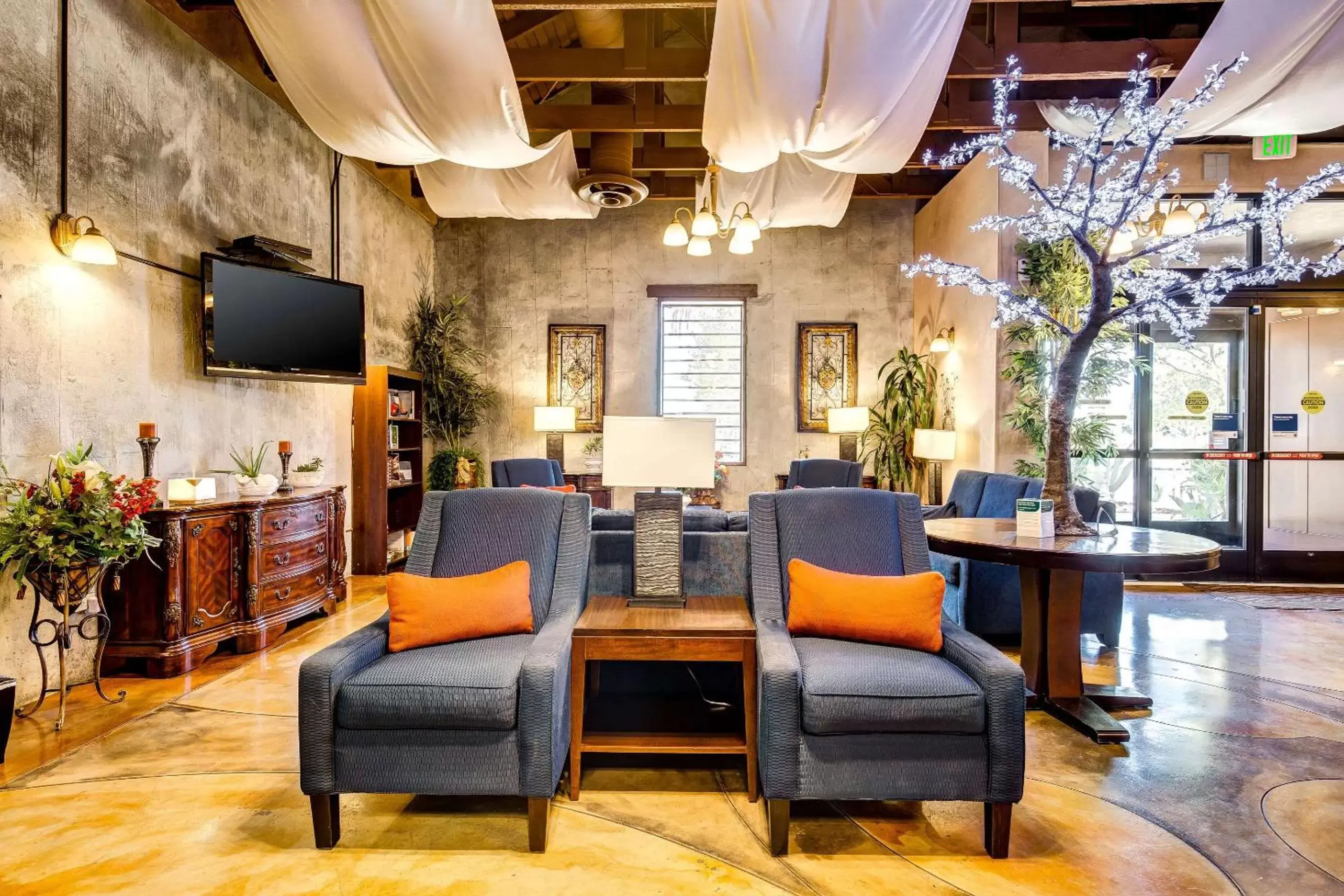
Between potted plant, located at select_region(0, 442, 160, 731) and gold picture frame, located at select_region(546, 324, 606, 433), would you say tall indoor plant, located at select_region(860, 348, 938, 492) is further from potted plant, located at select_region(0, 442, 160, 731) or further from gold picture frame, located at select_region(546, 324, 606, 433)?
potted plant, located at select_region(0, 442, 160, 731)

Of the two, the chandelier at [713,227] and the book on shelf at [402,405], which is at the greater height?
the chandelier at [713,227]

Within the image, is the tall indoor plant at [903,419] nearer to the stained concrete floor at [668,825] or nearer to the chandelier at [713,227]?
the chandelier at [713,227]

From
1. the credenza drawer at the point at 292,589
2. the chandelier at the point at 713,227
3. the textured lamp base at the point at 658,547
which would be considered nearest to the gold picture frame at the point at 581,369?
the chandelier at the point at 713,227

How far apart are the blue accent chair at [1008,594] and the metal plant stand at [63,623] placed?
4020mm

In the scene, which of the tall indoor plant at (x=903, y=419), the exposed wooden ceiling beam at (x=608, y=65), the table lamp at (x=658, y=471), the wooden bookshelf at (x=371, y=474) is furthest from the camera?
the tall indoor plant at (x=903, y=419)

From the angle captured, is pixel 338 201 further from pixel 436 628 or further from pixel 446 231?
pixel 436 628

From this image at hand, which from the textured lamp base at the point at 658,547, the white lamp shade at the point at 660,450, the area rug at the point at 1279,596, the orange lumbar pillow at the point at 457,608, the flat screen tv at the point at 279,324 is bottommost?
the area rug at the point at 1279,596

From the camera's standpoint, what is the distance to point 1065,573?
9.55 ft

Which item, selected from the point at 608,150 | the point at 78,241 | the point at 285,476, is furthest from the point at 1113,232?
the point at 285,476

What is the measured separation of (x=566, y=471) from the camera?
779 cm

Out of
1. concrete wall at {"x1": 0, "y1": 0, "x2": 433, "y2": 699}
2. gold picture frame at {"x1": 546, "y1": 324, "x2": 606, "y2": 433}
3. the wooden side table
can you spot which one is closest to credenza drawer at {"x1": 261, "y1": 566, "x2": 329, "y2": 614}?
concrete wall at {"x1": 0, "y1": 0, "x2": 433, "y2": 699}

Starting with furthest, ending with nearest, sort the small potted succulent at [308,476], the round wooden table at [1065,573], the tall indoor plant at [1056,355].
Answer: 1. the tall indoor plant at [1056,355]
2. the small potted succulent at [308,476]
3. the round wooden table at [1065,573]

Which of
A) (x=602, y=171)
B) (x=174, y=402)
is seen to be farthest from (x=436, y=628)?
(x=602, y=171)

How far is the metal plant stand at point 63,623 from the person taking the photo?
2.86 m
